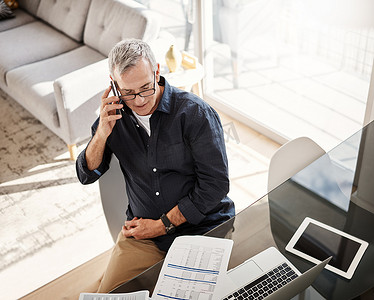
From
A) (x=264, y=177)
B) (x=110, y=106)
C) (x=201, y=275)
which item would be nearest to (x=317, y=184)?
(x=201, y=275)

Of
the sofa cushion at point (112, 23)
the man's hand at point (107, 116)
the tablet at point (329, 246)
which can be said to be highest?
the man's hand at point (107, 116)

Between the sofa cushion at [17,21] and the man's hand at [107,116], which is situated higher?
the man's hand at [107,116]

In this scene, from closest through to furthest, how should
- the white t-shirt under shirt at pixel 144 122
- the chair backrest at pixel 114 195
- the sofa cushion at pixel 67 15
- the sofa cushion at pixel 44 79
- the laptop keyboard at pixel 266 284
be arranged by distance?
the laptop keyboard at pixel 266 284
the white t-shirt under shirt at pixel 144 122
the chair backrest at pixel 114 195
the sofa cushion at pixel 44 79
the sofa cushion at pixel 67 15

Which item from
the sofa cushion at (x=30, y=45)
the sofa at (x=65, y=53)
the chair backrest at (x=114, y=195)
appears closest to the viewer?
the chair backrest at (x=114, y=195)

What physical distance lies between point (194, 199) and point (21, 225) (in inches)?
56.3

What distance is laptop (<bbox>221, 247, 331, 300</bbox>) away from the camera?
1.54 meters

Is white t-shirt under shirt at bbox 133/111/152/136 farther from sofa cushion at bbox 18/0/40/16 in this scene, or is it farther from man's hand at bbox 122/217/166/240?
sofa cushion at bbox 18/0/40/16

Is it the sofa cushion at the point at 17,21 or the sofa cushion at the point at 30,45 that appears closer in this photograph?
the sofa cushion at the point at 30,45

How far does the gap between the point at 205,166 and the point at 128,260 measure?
0.50 m

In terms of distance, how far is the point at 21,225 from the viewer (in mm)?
2982

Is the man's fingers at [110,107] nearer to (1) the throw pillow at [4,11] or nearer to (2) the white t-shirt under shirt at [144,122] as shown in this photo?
(2) the white t-shirt under shirt at [144,122]

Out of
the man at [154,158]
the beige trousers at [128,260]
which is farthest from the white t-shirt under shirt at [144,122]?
the beige trousers at [128,260]

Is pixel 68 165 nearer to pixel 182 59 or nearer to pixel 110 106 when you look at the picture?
pixel 182 59

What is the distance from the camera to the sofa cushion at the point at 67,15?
3943 millimetres
